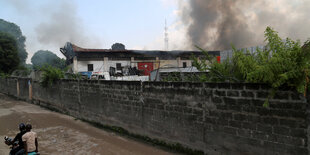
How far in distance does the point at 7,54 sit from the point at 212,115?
102 feet

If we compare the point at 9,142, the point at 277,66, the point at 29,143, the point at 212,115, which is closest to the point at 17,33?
the point at 9,142

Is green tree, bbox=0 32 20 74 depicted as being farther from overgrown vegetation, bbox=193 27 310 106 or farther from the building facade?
overgrown vegetation, bbox=193 27 310 106

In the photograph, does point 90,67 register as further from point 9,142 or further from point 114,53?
point 9,142

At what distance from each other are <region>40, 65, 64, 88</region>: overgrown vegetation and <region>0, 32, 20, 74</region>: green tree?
1777 centimetres

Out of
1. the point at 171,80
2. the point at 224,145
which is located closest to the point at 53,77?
the point at 171,80

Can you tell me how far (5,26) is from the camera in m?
37.9

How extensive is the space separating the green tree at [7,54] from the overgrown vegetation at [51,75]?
17.8m

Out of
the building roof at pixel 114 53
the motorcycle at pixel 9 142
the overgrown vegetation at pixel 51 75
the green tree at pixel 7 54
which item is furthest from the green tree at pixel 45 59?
the motorcycle at pixel 9 142

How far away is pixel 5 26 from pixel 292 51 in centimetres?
4535

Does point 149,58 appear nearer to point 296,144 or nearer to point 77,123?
point 77,123

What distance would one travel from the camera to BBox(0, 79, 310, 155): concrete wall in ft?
13.2

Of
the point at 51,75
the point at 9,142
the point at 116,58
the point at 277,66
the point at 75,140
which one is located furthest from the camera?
the point at 116,58

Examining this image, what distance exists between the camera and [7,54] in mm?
28297

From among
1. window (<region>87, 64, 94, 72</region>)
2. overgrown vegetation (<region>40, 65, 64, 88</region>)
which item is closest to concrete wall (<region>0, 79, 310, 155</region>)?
overgrown vegetation (<region>40, 65, 64, 88</region>)
